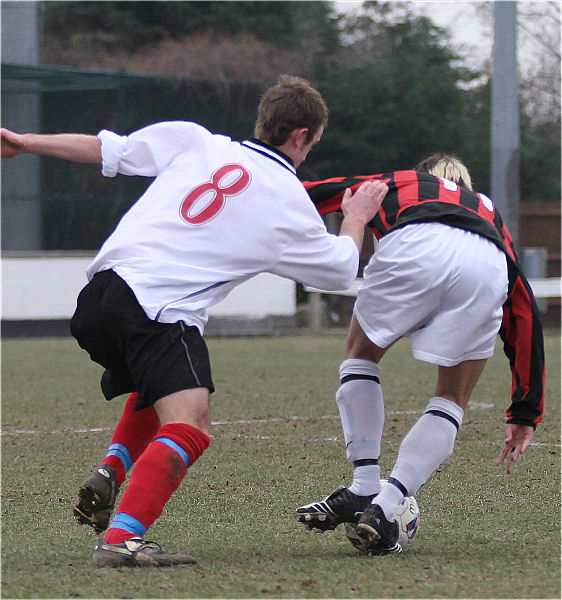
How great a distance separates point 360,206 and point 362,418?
0.81 metres

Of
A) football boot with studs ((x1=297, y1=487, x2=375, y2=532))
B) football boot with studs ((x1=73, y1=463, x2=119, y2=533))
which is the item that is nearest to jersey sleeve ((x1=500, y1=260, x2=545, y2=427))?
football boot with studs ((x1=297, y1=487, x2=375, y2=532))

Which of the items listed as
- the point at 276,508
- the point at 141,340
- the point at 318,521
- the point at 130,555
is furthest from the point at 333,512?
the point at 141,340

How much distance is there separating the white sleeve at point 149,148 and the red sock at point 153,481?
875 mm

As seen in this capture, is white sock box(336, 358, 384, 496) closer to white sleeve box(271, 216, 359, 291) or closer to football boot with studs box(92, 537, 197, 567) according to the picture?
white sleeve box(271, 216, 359, 291)

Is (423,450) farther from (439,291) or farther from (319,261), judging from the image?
(319,261)

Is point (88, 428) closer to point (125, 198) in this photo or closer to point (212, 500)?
point (212, 500)

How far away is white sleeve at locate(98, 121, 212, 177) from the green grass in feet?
4.24

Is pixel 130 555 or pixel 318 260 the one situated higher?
pixel 318 260

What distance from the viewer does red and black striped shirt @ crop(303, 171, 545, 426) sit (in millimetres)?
3834

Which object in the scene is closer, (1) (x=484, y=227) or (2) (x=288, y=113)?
(2) (x=288, y=113)

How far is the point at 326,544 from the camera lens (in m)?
3.87

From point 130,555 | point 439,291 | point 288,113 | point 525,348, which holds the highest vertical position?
point 288,113

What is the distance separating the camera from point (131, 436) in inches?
155

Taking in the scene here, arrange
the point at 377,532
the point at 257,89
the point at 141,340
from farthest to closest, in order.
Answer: the point at 257,89 < the point at 377,532 < the point at 141,340
